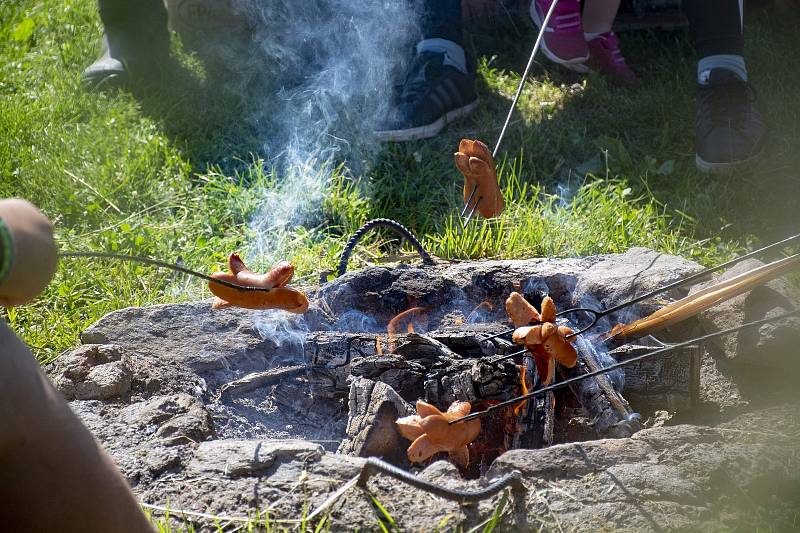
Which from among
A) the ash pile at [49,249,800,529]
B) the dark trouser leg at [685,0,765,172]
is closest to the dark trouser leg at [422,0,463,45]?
the dark trouser leg at [685,0,765,172]

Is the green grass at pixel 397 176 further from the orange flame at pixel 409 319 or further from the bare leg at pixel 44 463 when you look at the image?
the bare leg at pixel 44 463

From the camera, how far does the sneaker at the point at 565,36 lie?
471 cm

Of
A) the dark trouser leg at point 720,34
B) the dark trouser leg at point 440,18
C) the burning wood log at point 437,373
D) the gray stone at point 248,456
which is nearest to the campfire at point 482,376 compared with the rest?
the burning wood log at point 437,373

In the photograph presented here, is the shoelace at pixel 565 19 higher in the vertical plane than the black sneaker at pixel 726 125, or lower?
higher

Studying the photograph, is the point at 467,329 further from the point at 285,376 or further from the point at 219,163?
the point at 219,163

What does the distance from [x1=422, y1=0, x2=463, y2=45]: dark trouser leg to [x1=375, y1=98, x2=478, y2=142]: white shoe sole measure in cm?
47

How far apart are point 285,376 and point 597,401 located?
900mm

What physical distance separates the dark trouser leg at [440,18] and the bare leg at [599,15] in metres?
0.77

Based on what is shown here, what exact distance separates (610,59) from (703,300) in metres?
2.99

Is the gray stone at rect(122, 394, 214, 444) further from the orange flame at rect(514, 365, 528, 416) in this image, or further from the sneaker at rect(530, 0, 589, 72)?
the sneaker at rect(530, 0, 589, 72)

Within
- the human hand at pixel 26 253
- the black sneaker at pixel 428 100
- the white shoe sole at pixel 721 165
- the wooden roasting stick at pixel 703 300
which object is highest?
the human hand at pixel 26 253

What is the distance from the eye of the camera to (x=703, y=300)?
84.4 inches

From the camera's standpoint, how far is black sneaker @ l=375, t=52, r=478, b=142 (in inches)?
171

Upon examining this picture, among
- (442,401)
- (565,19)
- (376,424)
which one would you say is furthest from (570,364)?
(565,19)
